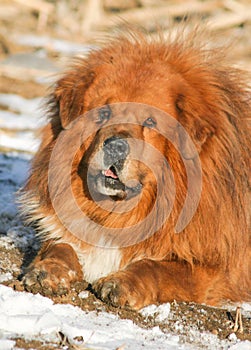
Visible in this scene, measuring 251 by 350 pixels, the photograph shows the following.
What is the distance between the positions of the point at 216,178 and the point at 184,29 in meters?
1.21

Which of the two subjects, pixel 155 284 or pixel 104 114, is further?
pixel 104 114

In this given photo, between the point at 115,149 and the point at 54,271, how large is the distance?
2.65 feet

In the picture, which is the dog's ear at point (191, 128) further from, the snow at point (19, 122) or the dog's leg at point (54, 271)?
the snow at point (19, 122)

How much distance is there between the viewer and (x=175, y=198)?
451 centimetres

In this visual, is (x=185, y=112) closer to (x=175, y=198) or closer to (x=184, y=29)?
(x=175, y=198)

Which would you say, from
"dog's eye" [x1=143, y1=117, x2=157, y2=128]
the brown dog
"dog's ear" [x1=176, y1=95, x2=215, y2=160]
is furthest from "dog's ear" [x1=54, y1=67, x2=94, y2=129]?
"dog's ear" [x1=176, y1=95, x2=215, y2=160]

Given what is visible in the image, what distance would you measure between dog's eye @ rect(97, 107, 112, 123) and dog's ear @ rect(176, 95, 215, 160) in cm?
43

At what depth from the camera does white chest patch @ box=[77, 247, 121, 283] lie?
4.64 meters

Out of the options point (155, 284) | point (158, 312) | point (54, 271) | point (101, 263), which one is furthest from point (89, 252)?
point (158, 312)

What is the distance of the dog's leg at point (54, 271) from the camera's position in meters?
4.27

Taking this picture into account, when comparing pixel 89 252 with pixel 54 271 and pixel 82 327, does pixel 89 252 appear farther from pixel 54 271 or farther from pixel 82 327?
pixel 82 327

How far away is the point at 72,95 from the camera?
189 inches

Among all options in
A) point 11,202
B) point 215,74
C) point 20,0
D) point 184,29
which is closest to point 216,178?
point 215,74

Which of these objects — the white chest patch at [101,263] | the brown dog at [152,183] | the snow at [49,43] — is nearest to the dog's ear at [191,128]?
the brown dog at [152,183]
